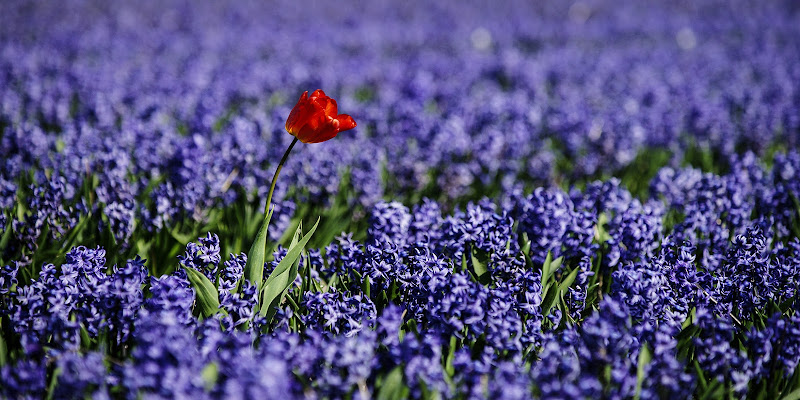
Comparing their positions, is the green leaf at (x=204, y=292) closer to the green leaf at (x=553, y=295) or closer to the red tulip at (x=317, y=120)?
the red tulip at (x=317, y=120)

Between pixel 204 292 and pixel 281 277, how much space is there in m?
0.33

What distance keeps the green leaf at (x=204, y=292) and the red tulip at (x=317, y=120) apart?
0.70 meters

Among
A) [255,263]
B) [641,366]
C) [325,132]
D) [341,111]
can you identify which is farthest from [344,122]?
[341,111]

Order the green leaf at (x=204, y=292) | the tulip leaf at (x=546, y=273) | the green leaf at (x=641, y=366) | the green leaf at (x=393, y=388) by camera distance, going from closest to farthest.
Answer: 1. the green leaf at (x=393, y=388)
2. the green leaf at (x=641, y=366)
3. the green leaf at (x=204, y=292)
4. the tulip leaf at (x=546, y=273)

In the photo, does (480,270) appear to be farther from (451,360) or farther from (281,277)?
(281,277)

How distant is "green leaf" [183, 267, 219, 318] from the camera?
2.32 m

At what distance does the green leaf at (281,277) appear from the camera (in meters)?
2.45

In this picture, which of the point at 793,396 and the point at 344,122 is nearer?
the point at 793,396

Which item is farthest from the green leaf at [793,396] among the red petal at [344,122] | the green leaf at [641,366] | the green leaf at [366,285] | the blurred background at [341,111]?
the red petal at [344,122]

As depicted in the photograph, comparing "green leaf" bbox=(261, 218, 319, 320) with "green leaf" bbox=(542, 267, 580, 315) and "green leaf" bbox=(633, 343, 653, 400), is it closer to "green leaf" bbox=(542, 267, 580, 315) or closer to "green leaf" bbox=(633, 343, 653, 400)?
"green leaf" bbox=(542, 267, 580, 315)

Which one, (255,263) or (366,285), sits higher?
(255,263)

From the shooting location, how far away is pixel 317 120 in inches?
91.9

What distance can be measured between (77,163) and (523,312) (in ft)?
10.0

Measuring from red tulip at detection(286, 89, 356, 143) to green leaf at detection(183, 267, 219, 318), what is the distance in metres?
0.70
